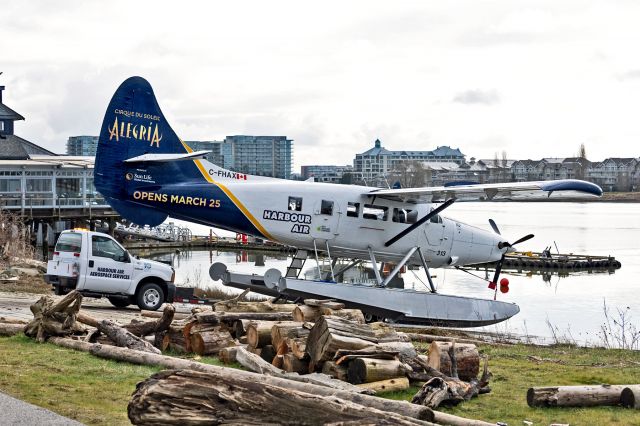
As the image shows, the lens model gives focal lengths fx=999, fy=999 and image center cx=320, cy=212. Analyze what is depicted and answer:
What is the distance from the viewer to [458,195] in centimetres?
2680

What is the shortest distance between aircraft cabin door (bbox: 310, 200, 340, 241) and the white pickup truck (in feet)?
13.3

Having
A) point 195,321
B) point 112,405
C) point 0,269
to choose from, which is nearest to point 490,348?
point 195,321

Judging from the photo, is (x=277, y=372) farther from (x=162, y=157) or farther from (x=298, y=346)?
(x=162, y=157)

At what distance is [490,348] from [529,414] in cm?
724

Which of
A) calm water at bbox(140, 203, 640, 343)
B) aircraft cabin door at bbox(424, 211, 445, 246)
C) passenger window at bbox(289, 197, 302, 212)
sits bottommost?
calm water at bbox(140, 203, 640, 343)

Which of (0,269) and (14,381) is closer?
(14,381)

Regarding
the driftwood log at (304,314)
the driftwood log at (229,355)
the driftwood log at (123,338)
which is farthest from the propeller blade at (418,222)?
the driftwood log at (229,355)

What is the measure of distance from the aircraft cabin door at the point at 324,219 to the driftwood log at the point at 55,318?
10431 millimetres

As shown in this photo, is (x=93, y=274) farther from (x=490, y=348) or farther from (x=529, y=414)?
(x=529, y=414)

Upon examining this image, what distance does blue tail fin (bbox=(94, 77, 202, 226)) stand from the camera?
2512 cm

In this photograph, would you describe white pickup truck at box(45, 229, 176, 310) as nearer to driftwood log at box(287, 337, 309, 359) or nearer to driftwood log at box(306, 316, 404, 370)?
driftwood log at box(287, 337, 309, 359)

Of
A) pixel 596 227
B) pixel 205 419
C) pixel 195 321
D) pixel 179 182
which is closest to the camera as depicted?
pixel 205 419

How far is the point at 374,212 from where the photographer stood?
26.7 m

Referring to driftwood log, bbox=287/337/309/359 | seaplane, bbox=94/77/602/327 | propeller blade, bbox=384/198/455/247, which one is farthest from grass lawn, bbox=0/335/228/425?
propeller blade, bbox=384/198/455/247
